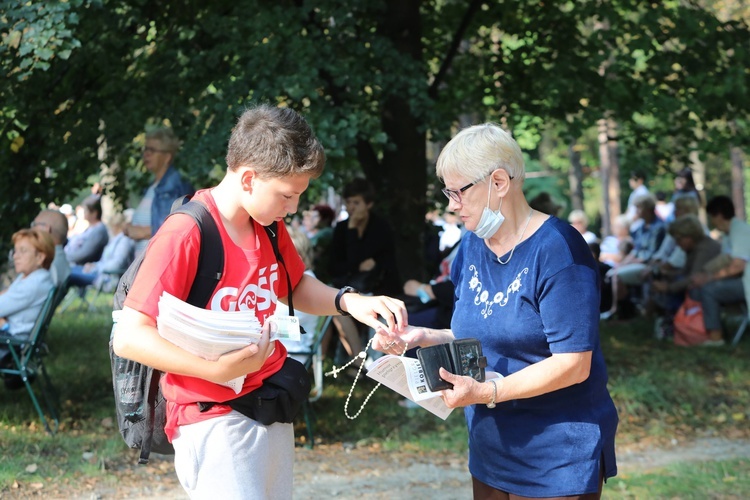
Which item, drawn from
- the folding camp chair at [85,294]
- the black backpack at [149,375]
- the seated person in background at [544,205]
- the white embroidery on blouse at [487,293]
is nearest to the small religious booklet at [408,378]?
the white embroidery on blouse at [487,293]

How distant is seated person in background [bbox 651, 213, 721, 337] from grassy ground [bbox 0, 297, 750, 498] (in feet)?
3.09

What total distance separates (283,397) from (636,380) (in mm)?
5842

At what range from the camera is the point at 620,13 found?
28.1 feet

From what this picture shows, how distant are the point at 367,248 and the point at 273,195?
17.5 ft

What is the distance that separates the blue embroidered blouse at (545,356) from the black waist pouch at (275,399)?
1.88ft

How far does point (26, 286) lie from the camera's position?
22.2 feet

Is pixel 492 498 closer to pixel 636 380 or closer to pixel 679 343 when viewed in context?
pixel 636 380

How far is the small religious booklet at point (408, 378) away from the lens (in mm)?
2736

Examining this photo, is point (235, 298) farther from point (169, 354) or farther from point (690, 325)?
point (690, 325)

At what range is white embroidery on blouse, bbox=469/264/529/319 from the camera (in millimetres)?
2831

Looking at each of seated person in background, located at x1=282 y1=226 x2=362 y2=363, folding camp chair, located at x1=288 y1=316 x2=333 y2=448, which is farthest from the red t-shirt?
folding camp chair, located at x1=288 y1=316 x2=333 y2=448

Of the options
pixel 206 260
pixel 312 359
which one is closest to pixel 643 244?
pixel 312 359

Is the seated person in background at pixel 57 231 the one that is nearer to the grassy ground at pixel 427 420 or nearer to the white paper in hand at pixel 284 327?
the grassy ground at pixel 427 420

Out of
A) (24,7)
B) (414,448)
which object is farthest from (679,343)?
(24,7)
